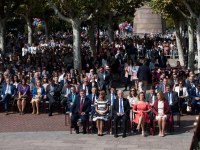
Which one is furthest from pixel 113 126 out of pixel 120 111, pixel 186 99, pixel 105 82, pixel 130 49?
pixel 130 49

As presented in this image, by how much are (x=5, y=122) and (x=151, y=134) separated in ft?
16.7

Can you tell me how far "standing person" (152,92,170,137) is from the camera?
13.8 metres

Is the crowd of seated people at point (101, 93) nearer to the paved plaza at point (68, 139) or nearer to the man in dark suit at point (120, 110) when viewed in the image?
the man in dark suit at point (120, 110)

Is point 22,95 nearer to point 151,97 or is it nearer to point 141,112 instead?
point 151,97

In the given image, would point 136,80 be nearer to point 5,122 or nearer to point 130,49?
point 5,122

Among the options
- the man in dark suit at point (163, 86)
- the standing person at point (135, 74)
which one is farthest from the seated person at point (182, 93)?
the standing person at point (135, 74)

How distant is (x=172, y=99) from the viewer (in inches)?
596

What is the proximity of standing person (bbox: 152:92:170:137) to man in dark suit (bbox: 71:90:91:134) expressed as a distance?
195cm

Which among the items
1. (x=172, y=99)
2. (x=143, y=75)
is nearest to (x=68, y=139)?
(x=172, y=99)

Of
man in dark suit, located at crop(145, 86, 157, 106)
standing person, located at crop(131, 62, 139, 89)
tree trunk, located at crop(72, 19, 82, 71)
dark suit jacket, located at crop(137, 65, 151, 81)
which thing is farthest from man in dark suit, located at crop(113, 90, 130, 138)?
tree trunk, located at crop(72, 19, 82, 71)

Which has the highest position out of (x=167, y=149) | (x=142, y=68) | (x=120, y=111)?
(x=142, y=68)

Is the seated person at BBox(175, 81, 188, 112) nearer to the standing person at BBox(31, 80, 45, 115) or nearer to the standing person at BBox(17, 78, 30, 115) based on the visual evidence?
the standing person at BBox(31, 80, 45, 115)

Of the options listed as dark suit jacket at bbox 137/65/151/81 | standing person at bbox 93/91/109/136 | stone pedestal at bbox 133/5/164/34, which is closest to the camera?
standing person at bbox 93/91/109/136

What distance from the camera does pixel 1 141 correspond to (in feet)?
43.9
